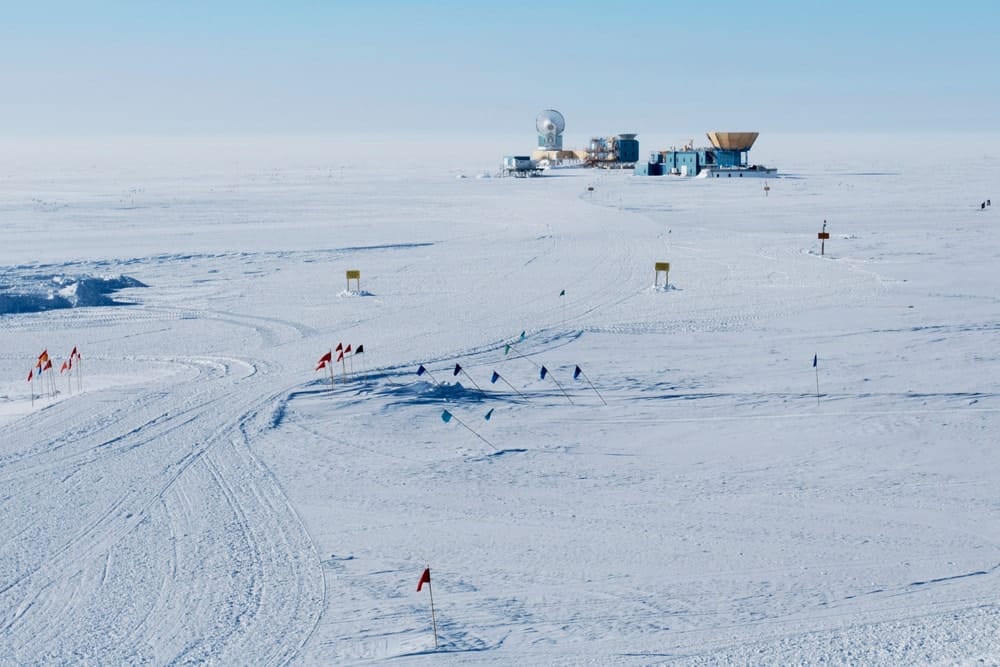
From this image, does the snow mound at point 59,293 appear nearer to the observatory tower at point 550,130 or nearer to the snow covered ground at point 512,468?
the snow covered ground at point 512,468

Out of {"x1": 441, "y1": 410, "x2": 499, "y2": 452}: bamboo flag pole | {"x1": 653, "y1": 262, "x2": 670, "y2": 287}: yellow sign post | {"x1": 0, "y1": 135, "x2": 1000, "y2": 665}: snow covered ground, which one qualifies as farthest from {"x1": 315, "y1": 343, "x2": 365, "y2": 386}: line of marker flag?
{"x1": 653, "y1": 262, "x2": 670, "y2": 287}: yellow sign post

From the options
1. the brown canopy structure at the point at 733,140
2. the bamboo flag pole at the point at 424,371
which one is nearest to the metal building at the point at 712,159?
the brown canopy structure at the point at 733,140

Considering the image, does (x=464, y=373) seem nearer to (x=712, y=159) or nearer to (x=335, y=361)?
(x=335, y=361)

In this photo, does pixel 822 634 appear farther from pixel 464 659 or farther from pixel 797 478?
pixel 797 478

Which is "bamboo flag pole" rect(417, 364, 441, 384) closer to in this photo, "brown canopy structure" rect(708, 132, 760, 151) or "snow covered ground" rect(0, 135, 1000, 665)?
"snow covered ground" rect(0, 135, 1000, 665)

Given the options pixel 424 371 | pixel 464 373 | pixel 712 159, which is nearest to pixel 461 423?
pixel 424 371

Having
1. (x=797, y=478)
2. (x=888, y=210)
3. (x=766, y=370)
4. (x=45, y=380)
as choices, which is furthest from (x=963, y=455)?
(x=888, y=210)
